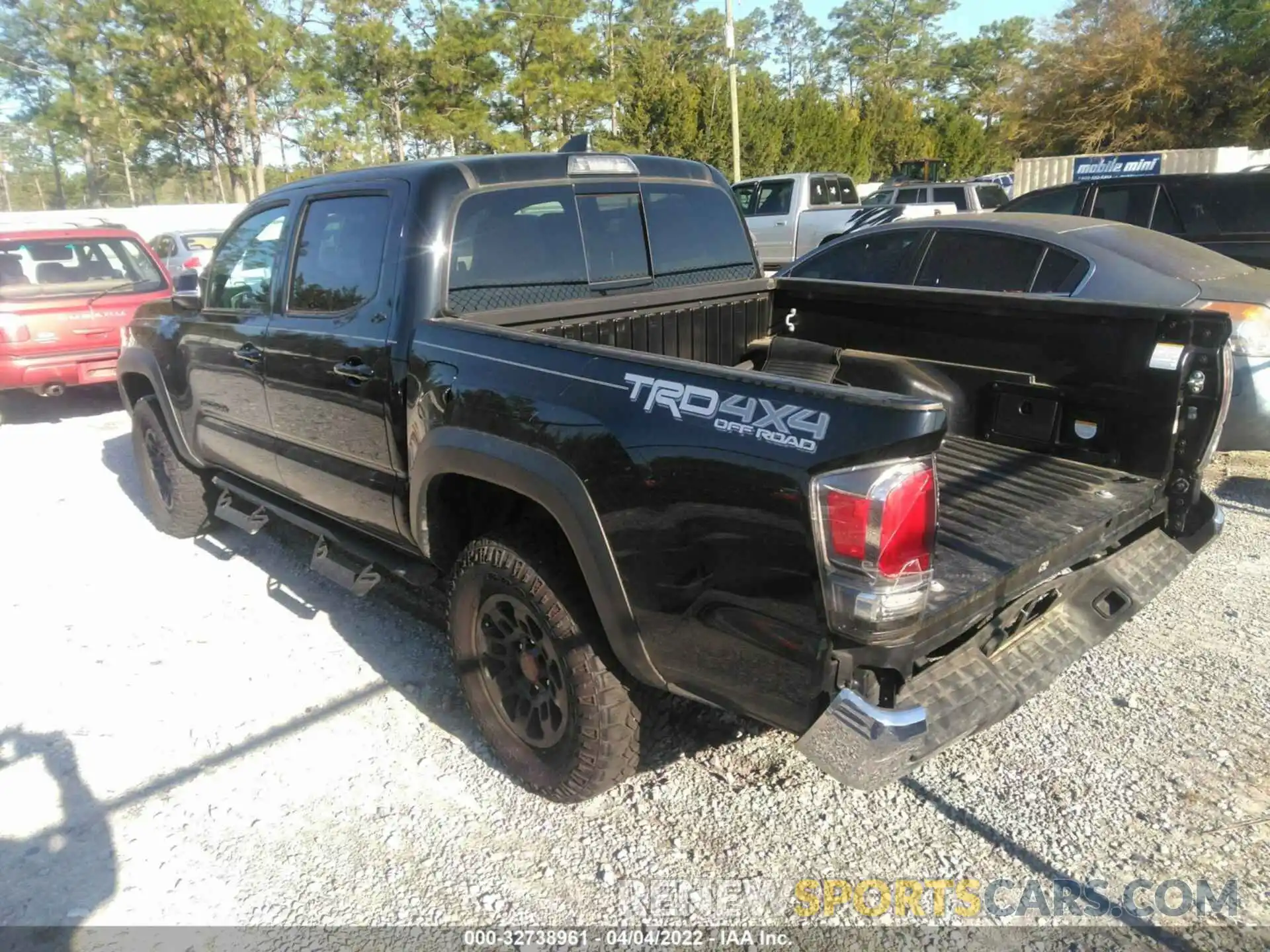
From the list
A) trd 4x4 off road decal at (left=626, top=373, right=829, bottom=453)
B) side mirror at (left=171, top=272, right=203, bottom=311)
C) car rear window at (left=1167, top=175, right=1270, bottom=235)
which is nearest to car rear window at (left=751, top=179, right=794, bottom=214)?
car rear window at (left=1167, top=175, right=1270, bottom=235)

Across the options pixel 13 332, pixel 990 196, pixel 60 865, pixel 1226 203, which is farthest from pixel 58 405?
pixel 990 196

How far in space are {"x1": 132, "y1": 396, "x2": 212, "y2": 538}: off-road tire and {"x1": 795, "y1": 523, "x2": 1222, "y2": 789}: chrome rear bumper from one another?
4.44 metres

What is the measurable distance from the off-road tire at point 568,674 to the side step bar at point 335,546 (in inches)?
21.5

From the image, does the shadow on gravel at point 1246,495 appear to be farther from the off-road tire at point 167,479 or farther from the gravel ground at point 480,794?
the off-road tire at point 167,479

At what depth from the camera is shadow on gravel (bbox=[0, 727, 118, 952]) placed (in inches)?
103

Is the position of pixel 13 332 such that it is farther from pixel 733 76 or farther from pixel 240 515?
pixel 733 76

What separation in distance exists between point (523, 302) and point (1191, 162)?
896 inches

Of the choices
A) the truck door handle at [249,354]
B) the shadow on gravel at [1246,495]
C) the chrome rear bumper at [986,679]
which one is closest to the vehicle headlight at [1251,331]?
the shadow on gravel at [1246,495]

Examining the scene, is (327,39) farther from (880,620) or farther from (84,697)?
(880,620)

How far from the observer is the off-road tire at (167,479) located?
5332mm

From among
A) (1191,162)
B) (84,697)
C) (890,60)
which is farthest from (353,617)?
(890,60)

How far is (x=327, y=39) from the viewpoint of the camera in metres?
31.1

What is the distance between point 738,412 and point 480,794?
1752 mm

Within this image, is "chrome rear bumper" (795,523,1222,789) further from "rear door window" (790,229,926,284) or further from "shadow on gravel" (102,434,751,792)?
"rear door window" (790,229,926,284)
